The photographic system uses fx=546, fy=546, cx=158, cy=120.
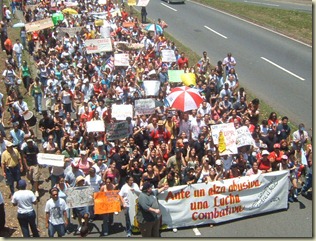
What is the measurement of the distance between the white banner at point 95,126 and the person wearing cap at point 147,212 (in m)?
3.85

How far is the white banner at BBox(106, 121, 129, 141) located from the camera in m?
14.8

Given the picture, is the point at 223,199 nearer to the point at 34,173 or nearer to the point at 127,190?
the point at 127,190

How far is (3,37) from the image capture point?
24938mm

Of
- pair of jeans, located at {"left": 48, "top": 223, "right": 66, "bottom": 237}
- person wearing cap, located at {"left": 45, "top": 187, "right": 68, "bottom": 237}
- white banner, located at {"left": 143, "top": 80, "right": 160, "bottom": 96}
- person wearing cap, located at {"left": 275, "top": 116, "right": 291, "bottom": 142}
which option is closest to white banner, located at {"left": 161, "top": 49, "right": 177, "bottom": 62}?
white banner, located at {"left": 143, "top": 80, "right": 160, "bottom": 96}

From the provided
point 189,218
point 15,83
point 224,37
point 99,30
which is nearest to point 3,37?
point 99,30

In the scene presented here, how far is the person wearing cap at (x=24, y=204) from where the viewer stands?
11078 millimetres

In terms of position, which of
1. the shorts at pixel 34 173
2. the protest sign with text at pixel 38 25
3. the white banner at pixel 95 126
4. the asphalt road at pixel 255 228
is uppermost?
the protest sign with text at pixel 38 25

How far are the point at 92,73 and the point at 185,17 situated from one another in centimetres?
1761

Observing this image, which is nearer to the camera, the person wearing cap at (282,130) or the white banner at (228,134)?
the white banner at (228,134)

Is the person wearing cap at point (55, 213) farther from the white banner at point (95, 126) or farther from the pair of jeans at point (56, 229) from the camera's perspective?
the white banner at point (95, 126)

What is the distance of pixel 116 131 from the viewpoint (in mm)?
14852

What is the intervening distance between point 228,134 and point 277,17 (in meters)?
23.8

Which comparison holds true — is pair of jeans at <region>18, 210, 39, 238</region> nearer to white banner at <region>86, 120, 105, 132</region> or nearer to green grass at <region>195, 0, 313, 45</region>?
white banner at <region>86, 120, 105, 132</region>

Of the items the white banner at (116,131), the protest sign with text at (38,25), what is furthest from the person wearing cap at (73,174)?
the protest sign with text at (38,25)
